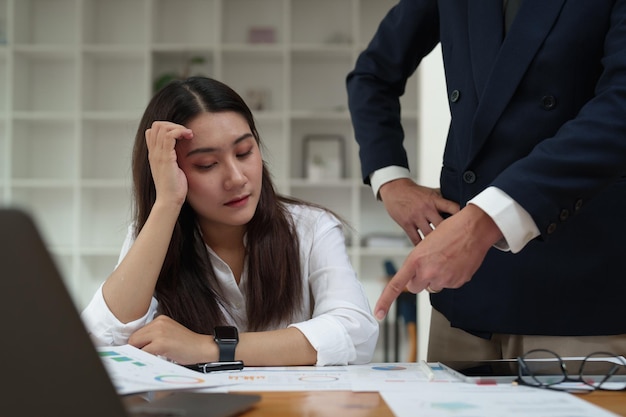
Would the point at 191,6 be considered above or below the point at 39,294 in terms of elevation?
above

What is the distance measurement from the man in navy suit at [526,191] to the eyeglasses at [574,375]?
152 millimetres

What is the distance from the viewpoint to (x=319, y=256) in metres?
1.67

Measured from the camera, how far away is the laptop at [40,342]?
0.52 m

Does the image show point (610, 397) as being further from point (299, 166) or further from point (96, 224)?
point (96, 224)

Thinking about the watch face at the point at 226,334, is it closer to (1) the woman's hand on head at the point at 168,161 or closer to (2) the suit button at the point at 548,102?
(1) the woman's hand on head at the point at 168,161

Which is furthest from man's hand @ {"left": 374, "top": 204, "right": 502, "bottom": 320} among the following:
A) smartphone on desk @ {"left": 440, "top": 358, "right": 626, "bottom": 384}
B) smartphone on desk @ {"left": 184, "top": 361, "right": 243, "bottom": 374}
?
smartphone on desk @ {"left": 184, "top": 361, "right": 243, "bottom": 374}

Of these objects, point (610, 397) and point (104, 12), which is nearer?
point (610, 397)

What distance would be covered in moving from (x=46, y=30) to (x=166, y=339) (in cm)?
503

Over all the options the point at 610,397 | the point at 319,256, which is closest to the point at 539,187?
the point at 610,397

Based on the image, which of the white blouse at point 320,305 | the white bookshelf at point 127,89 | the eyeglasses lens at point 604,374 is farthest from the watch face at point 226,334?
the white bookshelf at point 127,89

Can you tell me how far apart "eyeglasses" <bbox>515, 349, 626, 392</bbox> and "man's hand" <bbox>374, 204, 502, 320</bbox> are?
0.14 meters

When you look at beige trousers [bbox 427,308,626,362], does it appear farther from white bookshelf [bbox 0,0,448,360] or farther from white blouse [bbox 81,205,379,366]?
white bookshelf [bbox 0,0,448,360]

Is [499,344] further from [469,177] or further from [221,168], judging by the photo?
[221,168]

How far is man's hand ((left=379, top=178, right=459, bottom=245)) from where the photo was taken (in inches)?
52.9
